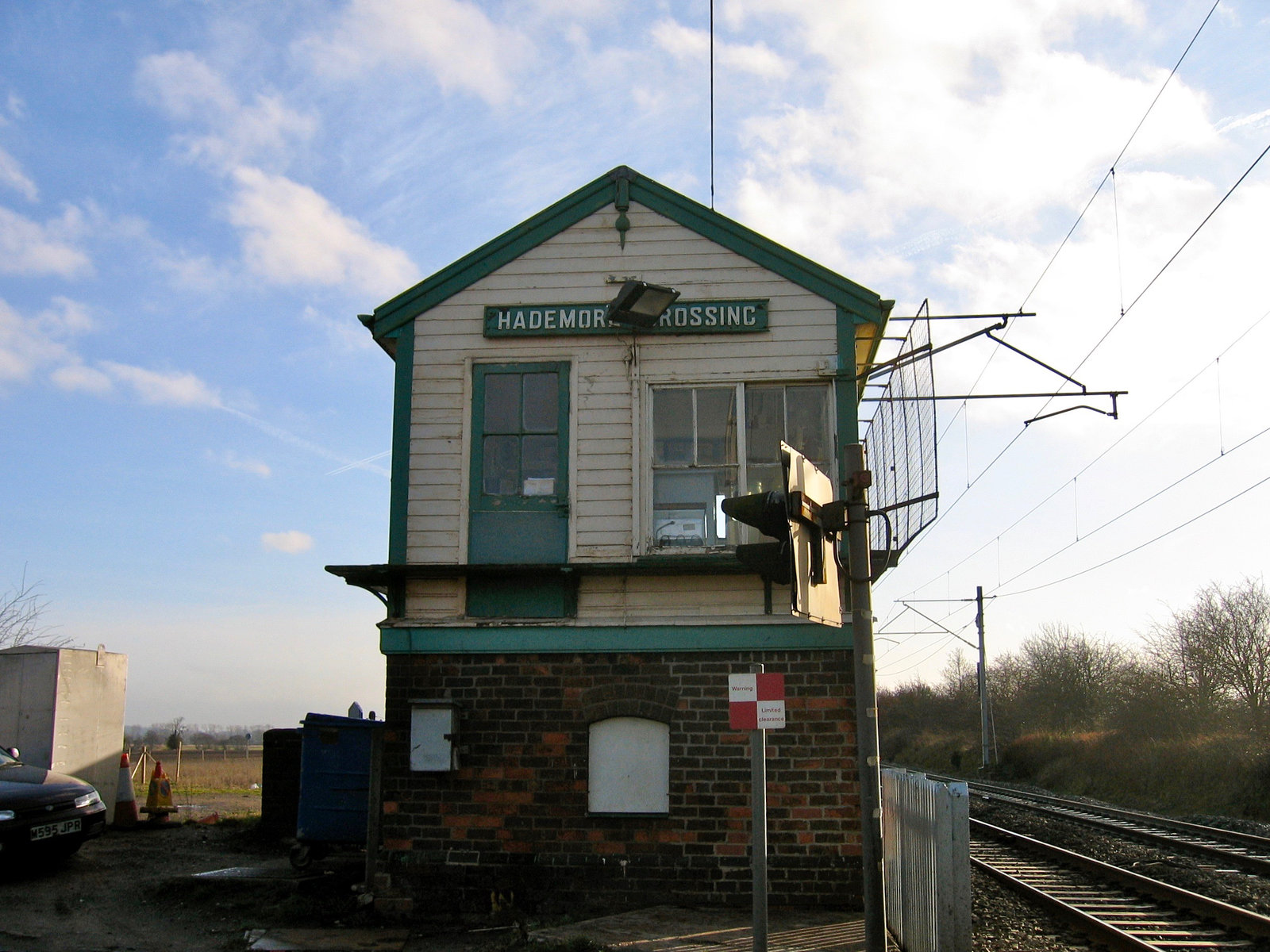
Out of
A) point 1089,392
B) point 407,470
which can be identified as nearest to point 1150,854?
point 1089,392

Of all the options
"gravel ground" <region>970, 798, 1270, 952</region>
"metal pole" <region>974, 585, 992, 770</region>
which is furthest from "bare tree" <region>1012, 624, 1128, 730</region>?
"gravel ground" <region>970, 798, 1270, 952</region>

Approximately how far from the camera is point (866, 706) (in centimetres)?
602

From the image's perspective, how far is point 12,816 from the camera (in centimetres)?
1039

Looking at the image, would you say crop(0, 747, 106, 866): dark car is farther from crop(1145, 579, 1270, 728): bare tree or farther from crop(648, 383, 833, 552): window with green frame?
crop(1145, 579, 1270, 728): bare tree

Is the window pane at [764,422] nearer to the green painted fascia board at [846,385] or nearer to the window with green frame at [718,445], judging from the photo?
the window with green frame at [718,445]

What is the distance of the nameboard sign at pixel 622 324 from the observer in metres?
10.4

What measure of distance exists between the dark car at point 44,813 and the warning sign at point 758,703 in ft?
25.6

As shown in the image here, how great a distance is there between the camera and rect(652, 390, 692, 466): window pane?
10367 millimetres

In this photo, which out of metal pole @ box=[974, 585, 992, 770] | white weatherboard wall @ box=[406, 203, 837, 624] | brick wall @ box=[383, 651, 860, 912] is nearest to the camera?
brick wall @ box=[383, 651, 860, 912]

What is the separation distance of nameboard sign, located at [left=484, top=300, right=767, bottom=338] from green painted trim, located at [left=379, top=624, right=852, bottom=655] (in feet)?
9.40

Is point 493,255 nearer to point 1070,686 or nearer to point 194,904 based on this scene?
point 194,904

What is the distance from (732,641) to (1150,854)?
8.43 meters

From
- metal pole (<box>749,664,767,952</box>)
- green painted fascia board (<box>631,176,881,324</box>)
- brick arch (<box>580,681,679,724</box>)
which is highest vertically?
green painted fascia board (<box>631,176,881,324</box>)

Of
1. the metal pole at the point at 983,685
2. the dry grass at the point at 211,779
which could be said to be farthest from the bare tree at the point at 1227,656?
the dry grass at the point at 211,779
